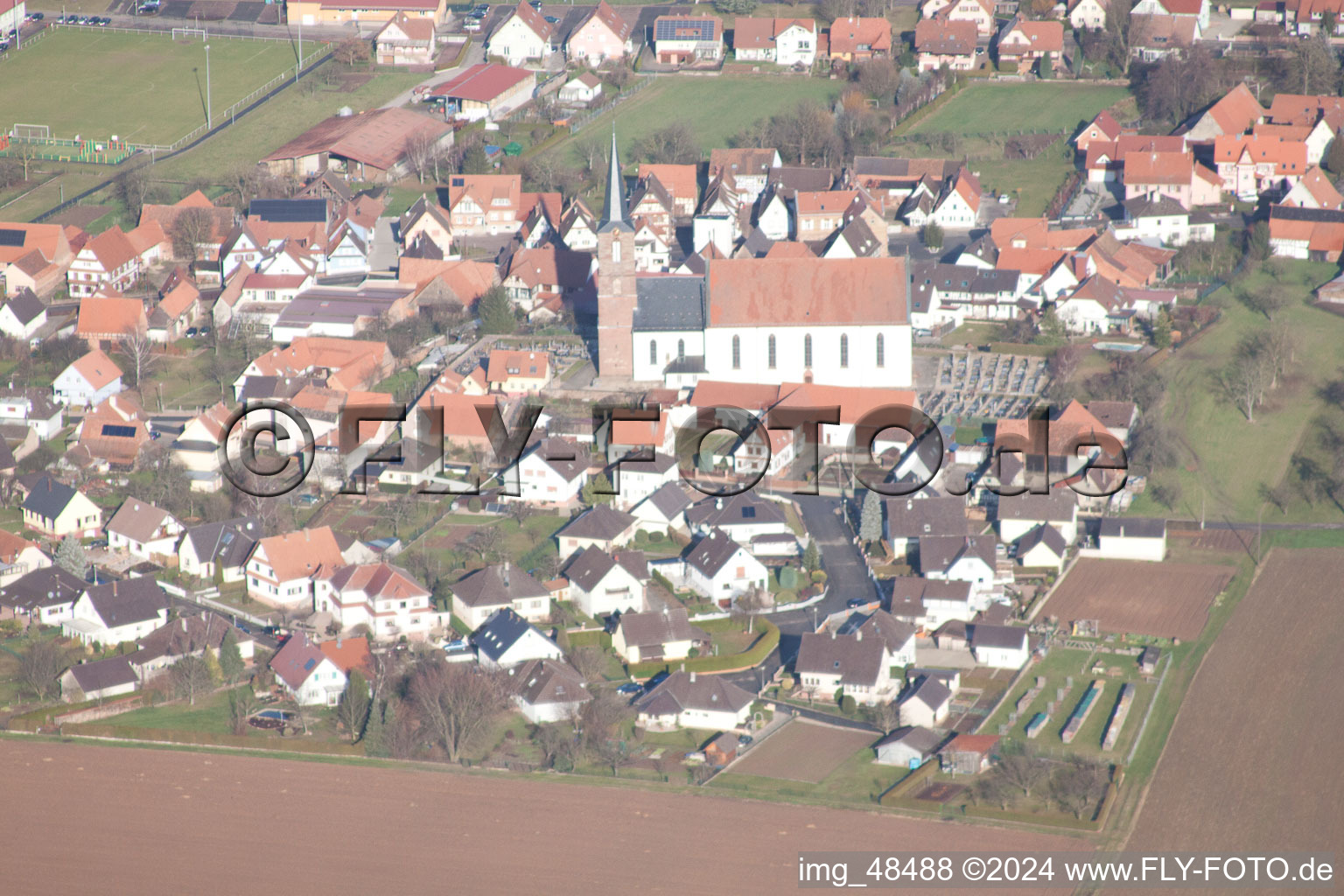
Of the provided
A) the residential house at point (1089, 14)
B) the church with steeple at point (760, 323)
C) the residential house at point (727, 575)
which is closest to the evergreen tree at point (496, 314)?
the church with steeple at point (760, 323)

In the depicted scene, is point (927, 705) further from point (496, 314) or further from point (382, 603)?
point (496, 314)

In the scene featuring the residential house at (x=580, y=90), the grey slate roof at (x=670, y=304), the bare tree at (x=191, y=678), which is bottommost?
the bare tree at (x=191, y=678)

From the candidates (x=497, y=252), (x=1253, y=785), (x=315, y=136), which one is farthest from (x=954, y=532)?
(x=315, y=136)

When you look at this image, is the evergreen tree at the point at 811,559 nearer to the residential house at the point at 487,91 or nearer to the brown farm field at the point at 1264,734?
the brown farm field at the point at 1264,734

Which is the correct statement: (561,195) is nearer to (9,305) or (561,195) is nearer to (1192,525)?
(9,305)

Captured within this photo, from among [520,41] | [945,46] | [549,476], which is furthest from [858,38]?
[549,476]

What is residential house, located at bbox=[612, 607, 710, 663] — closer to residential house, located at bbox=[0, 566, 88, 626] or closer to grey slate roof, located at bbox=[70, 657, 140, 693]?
grey slate roof, located at bbox=[70, 657, 140, 693]

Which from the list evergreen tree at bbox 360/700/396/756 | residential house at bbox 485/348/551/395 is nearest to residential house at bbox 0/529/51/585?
evergreen tree at bbox 360/700/396/756
